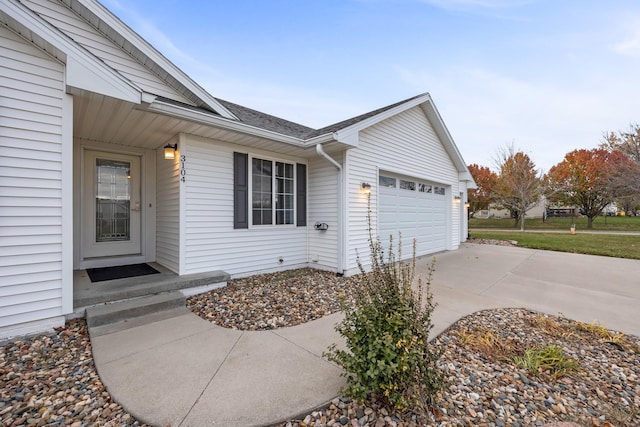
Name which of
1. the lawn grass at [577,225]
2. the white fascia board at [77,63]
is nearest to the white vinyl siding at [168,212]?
the white fascia board at [77,63]

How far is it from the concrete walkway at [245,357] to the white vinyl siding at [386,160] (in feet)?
6.33

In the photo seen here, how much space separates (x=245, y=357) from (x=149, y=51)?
4845 millimetres

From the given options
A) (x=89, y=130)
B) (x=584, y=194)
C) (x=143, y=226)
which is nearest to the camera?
(x=89, y=130)

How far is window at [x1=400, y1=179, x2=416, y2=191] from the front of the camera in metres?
7.45

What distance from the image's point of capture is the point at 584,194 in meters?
21.2

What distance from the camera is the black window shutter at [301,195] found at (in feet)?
20.1

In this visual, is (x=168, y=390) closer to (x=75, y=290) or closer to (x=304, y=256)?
(x=75, y=290)

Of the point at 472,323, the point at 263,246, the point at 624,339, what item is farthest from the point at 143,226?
the point at 624,339

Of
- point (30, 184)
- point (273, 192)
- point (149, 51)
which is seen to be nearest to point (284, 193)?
point (273, 192)

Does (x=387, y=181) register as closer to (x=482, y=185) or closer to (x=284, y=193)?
(x=284, y=193)

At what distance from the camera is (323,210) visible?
6.06 metres

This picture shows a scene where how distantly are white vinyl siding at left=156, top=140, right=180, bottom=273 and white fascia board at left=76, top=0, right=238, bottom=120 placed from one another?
988mm

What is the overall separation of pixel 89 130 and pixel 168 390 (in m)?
4.53

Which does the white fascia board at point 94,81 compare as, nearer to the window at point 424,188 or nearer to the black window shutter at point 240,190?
the black window shutter at point 240,190
